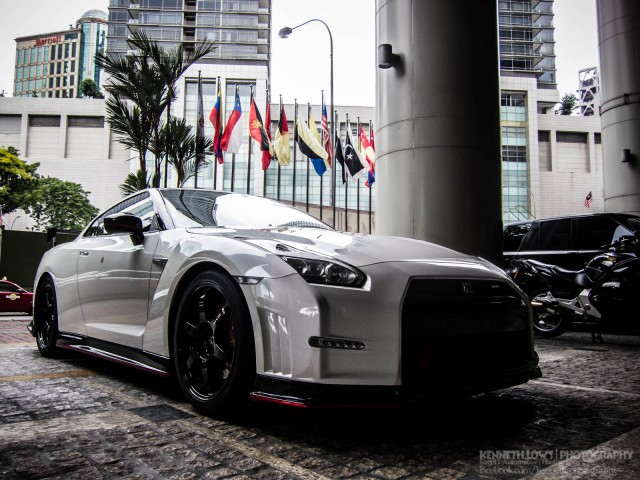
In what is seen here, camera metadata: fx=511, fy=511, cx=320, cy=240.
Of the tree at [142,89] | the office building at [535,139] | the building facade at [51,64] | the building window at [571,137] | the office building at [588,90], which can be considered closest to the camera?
the tree at [142,89]

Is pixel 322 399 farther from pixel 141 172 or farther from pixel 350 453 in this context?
pixel 141 172

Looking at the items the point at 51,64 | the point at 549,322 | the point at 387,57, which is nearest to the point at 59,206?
the point at 387,57

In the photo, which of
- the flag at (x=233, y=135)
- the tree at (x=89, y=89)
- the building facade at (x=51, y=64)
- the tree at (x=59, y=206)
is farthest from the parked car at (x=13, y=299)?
the building facade at (x=51, y=64)

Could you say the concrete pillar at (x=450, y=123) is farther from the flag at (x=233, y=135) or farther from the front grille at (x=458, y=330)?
the flag at (x=233, y=135)

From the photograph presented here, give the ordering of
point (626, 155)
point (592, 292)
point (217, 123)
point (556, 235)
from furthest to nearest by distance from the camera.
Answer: point (217, 123), point (626, 155), point (556, 235), point (592, 292)

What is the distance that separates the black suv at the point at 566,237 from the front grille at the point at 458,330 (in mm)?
5293

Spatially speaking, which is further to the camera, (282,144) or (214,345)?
(282,144)

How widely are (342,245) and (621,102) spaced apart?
13114 mm

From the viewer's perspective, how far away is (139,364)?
3.17 meters

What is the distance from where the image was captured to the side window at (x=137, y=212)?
3588mm

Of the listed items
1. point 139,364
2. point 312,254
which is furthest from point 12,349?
point 312,254

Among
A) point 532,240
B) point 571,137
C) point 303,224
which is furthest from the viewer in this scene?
point 571,137

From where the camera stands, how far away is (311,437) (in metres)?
2.37

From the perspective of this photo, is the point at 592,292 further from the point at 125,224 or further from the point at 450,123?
the point at 125,224
